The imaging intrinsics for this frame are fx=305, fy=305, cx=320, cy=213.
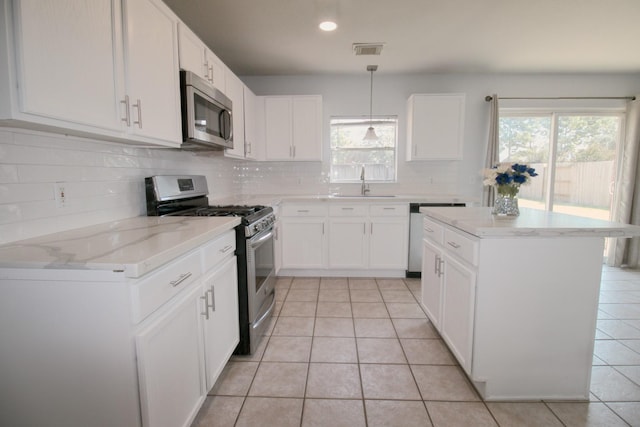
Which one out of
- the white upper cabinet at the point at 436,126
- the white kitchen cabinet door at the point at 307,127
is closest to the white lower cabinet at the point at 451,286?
the white upper cabinet at the point at 436,126

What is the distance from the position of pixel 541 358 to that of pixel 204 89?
262 cm

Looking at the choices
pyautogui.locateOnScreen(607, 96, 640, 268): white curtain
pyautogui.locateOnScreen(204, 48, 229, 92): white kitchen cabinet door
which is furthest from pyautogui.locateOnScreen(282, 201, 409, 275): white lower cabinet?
pyautogui.locateOnScreen(607, 96, 640, 268): white curtain

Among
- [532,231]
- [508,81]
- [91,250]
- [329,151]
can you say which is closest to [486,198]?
[508,81]

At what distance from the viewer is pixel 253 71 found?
3787 mm

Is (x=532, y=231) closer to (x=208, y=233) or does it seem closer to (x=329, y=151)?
(x=208, y=233)

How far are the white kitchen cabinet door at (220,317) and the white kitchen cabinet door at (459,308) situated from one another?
52.8 inches

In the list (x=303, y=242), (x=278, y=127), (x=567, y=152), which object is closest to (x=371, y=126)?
(x=278, y=127)

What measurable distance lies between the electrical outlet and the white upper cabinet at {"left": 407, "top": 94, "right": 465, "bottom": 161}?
333 centimetres

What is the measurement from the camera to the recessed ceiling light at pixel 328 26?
2572 mm

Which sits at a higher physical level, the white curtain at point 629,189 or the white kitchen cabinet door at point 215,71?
the white kitchen cabinet door at point 215,71

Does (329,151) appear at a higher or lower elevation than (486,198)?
higher

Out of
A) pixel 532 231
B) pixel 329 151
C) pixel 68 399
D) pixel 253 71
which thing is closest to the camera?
pixel 68 399

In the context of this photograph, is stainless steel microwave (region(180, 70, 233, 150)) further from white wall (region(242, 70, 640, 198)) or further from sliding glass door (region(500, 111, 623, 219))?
sliding glass door (region(500, 111, 623, 219))

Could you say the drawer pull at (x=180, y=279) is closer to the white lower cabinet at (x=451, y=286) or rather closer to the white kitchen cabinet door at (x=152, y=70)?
the white kitchen cabinet door at (x=152, y=70)
